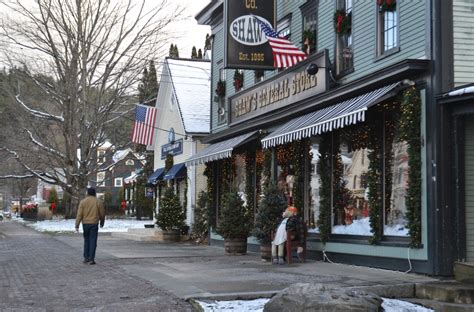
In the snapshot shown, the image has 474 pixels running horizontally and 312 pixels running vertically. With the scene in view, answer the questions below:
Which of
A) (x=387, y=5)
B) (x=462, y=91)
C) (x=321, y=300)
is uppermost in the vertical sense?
(x=387, y=5)

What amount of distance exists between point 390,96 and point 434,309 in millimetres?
4273

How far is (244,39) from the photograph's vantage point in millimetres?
16531

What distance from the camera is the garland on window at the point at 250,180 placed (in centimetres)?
1898

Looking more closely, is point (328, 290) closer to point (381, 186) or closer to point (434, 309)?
point (434, 309)

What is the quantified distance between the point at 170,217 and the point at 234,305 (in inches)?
617

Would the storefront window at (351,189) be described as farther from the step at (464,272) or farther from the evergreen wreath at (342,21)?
the step at (464,272)

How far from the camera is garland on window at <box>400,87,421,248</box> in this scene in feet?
36.2

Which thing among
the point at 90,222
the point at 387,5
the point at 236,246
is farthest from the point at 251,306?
the point at 236,246

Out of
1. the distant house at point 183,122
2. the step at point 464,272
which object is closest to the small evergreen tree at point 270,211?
the step at point 464,272

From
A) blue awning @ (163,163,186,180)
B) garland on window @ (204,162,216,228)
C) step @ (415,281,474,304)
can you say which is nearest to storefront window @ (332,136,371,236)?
step @ (415,281,474,304)

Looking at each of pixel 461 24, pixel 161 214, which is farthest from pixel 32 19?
pixel 461 24

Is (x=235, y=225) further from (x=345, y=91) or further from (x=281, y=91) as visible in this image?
(x=345, y=91)

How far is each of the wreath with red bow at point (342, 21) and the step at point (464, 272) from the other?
5.92 metres

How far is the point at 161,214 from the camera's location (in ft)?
79.1
